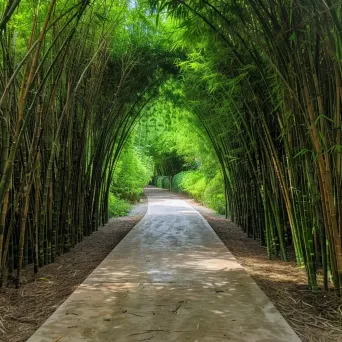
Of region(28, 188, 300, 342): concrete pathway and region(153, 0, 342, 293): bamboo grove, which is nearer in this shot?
region(28, 188, 300, 342): concrete pathway

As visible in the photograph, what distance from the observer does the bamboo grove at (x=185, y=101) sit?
2.23 m

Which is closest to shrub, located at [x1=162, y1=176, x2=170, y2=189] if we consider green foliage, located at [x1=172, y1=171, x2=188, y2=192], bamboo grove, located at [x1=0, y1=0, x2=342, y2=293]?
green foliage, located at [x1=172, y1=171, x2=188, y2=192]

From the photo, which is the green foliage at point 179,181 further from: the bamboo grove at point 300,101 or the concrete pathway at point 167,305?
the concrete pathway at point 167,305

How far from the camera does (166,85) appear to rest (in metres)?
6.46

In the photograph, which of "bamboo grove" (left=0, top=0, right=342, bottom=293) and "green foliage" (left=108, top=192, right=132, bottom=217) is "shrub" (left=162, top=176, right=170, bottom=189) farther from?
"bamboo grove" (left=0, top=0, right=342, bottom=293)

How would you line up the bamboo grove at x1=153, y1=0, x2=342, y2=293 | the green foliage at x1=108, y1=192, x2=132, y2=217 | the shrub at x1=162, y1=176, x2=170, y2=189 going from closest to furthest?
the bamboo grove at x1=153, y1=0, x2=342, y2=293
the green foliage at x1=108, y1=192, x2=132, y2=217
the shrub at x1=162, y1=176, x2=170, y2=189

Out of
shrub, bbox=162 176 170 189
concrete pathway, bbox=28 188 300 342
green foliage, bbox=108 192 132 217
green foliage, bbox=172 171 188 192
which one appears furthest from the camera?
shrub, bbox=162 176 170 189

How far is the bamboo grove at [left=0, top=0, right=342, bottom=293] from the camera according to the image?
2.23m

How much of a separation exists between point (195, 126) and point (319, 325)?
5797 mm

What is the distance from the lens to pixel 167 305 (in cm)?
219

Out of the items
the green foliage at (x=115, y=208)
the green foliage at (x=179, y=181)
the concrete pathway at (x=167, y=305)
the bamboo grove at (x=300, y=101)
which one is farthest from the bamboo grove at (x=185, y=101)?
the green foliage at (x=179, y=181)

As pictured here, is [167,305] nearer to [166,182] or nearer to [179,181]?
[179,181]

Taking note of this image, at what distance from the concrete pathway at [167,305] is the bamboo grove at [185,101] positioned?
0.53 metres

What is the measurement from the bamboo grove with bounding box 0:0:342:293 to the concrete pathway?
1.73ft
